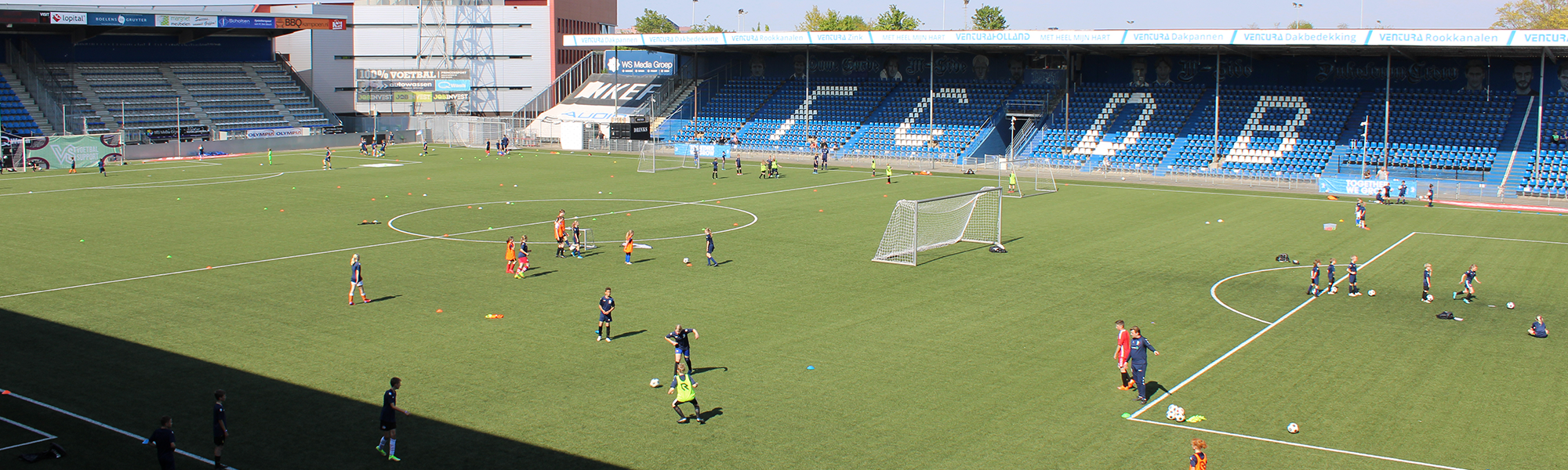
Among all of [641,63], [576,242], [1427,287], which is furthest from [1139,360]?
[641,63]

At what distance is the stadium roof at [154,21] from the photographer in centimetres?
6938

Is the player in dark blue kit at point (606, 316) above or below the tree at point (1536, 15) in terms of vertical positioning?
below

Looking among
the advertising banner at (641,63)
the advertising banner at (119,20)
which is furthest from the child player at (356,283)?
the advertising banner at (641,63)

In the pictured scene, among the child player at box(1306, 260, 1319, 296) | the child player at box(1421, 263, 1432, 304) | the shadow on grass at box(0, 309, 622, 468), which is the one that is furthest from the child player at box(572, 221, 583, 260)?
the child player at box(1421, 263, 1432, 304)

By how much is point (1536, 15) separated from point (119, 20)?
121 metres

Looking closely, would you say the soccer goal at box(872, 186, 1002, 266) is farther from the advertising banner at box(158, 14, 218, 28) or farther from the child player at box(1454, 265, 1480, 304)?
the advertising banner at box(158, 14, 218, 28)

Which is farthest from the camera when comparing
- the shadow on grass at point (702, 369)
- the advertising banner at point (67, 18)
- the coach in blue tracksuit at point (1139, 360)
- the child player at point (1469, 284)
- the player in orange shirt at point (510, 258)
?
the advertising banner at point (67, 18)

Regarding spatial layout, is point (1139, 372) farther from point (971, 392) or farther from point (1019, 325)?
point (1019, 325)

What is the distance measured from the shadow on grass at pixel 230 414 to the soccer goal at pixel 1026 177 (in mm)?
32082

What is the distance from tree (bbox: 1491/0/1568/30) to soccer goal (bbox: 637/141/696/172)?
79.4 meters

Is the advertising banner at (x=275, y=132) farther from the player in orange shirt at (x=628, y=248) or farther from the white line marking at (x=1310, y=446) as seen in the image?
the white line marking at (x=1310, y=446)

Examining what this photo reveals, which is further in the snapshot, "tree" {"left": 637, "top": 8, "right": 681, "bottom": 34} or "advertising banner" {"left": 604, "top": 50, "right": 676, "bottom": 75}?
"tree" {"left": 637, "top": 8, "right": 681, "bottom": 34}

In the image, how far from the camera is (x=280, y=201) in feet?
152

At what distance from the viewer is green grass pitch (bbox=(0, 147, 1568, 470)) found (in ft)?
52.5
